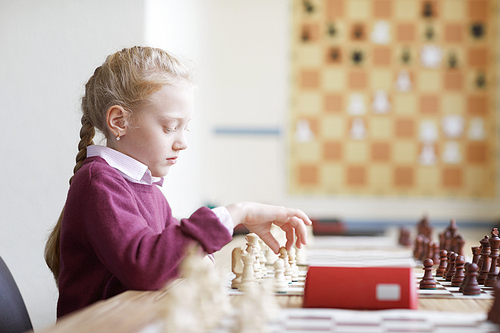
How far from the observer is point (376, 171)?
12.1 ft

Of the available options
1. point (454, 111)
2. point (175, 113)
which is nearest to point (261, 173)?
point (454, 111)

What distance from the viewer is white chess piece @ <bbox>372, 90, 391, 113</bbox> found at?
3.69 meters

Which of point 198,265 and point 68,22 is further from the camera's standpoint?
point 68,22

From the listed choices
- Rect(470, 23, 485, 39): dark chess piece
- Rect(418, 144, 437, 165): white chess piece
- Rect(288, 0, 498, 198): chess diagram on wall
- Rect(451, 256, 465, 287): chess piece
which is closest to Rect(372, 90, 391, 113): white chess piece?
Rect(288, 0, 498, 198): chess diagram on wall

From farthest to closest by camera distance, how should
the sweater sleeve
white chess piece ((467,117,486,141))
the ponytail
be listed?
white chess piece ((467,117,486,141))
the ponytail
the sweater sleeve

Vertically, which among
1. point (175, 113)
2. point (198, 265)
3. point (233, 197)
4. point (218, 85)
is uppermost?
point (218, 85)

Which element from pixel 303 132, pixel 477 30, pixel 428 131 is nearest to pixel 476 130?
pixel 428 131

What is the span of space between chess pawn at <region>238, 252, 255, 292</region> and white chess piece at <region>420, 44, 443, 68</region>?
3085 millimetres

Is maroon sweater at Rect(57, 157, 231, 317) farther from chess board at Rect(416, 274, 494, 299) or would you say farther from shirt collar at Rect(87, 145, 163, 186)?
chess board at Rect(416, 274, 494, 299)

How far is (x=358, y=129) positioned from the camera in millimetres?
3707

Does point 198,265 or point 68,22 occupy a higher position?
point 68,22

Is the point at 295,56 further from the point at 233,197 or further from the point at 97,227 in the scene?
the point at 97,227

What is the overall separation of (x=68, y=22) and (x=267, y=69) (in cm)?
220

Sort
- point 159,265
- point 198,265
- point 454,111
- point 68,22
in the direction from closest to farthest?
point 198,265 → point 159,265 → point 68,22 → point 454,111
